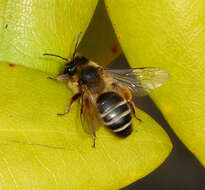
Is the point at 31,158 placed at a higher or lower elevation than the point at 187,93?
lower

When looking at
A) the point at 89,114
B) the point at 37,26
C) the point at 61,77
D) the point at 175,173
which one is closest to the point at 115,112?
the point at 89,114

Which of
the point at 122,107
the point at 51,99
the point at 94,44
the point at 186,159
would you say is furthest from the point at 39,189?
the point at 186,159

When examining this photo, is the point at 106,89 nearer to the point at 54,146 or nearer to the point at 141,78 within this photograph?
the point at 141,78

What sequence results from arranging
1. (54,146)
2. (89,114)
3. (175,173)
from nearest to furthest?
(54,146), (89,114), (175,173)

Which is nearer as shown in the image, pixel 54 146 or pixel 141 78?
pixel 54 146

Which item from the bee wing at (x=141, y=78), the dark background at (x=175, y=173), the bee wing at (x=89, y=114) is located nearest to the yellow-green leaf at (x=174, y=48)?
the bee wing at (x=141, y=78)

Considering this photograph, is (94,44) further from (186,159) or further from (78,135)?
(186,159)
